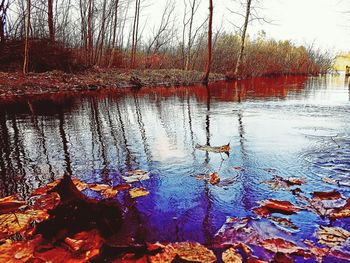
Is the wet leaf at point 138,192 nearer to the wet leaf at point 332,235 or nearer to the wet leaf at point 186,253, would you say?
the wet leaf at point 186,253

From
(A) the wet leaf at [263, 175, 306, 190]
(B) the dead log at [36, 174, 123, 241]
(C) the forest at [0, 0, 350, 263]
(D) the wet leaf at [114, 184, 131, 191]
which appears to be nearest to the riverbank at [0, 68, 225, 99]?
(C) the forest at [0, 0, 350, 263]

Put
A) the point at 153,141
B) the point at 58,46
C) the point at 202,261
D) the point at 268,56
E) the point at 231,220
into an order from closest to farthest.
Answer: the point at 202,261 → the point at 231,220 → the point at 153,141 → the point at 58,46 → the point at 268,56

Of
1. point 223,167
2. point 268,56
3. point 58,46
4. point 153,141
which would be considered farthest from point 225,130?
point 268,56

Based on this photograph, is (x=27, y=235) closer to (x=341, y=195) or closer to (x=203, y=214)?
(x=203, y=214)

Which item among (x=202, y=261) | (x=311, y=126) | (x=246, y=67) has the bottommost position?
(x=202, y=261)

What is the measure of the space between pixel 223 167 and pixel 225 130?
78.4 inches

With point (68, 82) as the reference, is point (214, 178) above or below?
below

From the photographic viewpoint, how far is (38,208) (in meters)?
2.30

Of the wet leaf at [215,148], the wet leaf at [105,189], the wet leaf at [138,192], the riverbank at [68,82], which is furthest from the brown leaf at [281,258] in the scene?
the riverbank at [68,82]

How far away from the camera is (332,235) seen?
1877 mm

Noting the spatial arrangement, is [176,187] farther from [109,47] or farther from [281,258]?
[109,47]

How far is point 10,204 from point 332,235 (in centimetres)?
233

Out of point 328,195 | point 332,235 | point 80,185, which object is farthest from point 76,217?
point 328,195

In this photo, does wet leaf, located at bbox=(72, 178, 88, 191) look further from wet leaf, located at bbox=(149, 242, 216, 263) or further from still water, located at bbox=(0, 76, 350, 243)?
wet leaf, located at bbox=(149, 242, 216, 263)
